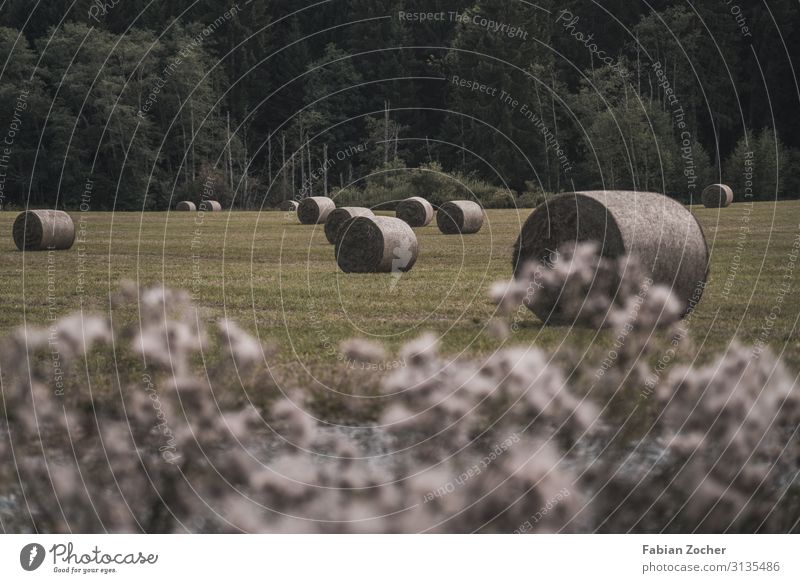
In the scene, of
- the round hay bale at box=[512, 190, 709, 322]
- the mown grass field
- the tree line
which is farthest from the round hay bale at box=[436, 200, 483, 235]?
the tree line

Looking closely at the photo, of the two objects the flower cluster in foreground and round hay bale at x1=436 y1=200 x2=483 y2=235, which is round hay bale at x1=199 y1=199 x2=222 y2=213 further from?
the flower cluster in foreground

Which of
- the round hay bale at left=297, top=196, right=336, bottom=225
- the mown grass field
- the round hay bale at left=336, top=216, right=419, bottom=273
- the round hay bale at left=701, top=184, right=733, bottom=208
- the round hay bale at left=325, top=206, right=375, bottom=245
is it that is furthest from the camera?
the round hay bale at left=701, top=184, right=733, bottom=208

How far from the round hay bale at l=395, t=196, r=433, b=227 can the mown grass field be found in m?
5.81

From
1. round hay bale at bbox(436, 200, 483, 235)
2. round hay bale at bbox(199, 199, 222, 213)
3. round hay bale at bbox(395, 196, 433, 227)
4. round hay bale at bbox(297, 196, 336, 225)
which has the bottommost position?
round hay bale at bbox(199, 199, 222, 213)

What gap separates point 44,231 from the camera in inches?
870

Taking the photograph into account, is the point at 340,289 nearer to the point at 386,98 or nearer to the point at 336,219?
the point at 336,219

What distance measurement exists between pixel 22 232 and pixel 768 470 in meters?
20.7

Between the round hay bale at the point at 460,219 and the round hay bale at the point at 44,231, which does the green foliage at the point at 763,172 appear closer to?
the round hay bale at the point at 460,219

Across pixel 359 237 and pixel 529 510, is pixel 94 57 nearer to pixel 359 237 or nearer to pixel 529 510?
pixel 359 237

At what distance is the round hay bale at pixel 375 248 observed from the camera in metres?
17.0

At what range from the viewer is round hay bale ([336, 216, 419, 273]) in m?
17.0

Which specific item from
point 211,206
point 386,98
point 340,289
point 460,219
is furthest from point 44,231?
A: point 386,98

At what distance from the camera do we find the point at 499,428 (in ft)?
17.9

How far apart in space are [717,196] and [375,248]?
2670 cm
